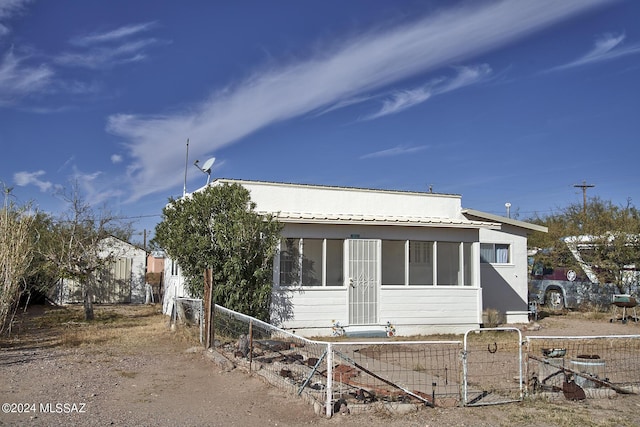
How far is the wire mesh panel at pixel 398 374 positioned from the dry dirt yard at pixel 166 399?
0.35m

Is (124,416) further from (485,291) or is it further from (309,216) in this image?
(485,291)

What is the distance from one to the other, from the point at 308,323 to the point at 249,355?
180 inches

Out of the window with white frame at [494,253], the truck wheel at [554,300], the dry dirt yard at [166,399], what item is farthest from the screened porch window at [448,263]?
the truck wheel at [554,300]

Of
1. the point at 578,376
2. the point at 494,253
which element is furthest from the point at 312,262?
the point at 578,376

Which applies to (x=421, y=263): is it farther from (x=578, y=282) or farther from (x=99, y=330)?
(x=578, y=282)

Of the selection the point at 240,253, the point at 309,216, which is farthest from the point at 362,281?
the point at 240,253

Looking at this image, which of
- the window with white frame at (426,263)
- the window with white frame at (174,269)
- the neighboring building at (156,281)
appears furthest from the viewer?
Result: the neighboring building at (156,281)

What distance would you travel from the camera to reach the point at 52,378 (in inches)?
326

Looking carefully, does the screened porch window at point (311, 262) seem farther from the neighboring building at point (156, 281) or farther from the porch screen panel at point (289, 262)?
the neighboring building at point (156, 281)

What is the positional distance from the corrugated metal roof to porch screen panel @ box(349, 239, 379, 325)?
1.86 ft

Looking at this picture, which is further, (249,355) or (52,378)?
(249,355)

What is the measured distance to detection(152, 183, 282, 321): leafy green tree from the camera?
12.7 meters

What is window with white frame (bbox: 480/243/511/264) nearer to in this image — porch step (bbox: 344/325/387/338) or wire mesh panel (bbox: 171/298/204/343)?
porch step (bbox: 344/325/387/338)

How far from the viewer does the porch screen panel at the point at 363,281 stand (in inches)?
548
